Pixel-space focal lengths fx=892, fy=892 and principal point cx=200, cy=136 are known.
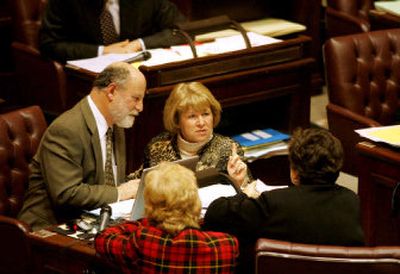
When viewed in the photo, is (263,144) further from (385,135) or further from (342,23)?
(342,23)

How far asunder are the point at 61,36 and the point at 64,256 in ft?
7.10

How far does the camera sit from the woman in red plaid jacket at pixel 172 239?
3.00 metres

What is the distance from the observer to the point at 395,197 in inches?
167

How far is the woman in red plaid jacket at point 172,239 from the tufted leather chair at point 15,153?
3.68ft

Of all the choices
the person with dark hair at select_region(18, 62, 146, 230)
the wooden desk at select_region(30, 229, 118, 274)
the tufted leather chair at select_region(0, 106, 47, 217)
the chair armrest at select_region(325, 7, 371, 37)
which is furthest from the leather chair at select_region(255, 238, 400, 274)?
the chair armrest at select_region(325, 7, 371, 37)

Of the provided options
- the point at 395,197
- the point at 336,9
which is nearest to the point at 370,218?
the point at 395,197

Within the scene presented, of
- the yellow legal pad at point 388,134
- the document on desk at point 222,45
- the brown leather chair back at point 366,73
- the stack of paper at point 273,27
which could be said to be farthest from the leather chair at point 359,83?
the stack of paper at point 273,27

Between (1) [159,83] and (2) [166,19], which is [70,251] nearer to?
(1) [159,83]

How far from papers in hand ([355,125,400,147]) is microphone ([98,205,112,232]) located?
4.60 ft

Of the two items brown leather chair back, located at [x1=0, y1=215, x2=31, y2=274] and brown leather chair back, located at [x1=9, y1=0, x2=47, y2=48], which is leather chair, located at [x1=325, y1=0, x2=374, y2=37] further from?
brown leather chair back, located at [x1=0, y1=215, x2=31, y2=274]

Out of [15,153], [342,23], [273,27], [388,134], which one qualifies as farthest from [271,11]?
[15,153]

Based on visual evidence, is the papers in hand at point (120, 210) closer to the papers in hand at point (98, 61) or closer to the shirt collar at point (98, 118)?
the shirt collar at point (98, 118)

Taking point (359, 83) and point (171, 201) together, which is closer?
point (171, 201)

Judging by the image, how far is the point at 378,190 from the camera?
14.3 feet
